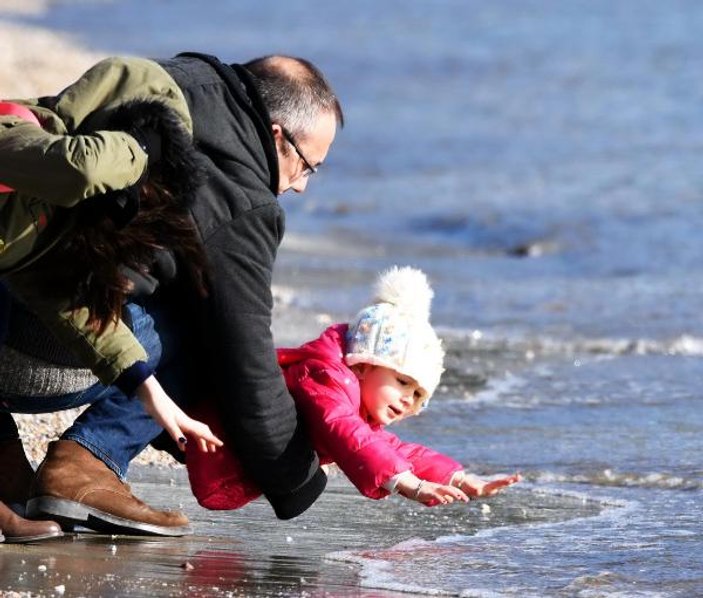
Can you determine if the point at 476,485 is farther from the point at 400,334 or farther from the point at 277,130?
the point at 277,130

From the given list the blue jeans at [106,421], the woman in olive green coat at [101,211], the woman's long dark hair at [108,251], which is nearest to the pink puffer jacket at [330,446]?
the blue jeans at [106,421]

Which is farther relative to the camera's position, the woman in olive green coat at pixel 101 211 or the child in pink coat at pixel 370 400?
the child in pink coat at pixel 370 400

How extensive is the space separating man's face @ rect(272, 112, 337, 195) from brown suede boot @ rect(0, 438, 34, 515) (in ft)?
3.09

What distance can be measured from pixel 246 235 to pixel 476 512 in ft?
4.39

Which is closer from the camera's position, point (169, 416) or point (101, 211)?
point (101, 211)

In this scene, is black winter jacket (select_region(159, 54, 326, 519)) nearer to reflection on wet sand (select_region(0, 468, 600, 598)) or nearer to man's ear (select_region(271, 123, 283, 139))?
man's ear (select_region(271, 123, 283, 139))

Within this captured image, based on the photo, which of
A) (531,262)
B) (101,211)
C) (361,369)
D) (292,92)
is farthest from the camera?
(531,262)

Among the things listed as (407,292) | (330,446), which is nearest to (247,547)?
(330,446)

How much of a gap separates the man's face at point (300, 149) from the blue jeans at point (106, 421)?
1.80ft

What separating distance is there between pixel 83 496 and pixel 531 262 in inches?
362

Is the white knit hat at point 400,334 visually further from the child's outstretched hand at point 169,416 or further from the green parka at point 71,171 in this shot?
the green parka at point 71,171

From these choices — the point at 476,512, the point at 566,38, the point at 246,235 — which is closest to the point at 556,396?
the point at 476,512

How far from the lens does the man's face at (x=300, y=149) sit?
394cm

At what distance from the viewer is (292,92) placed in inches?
154
